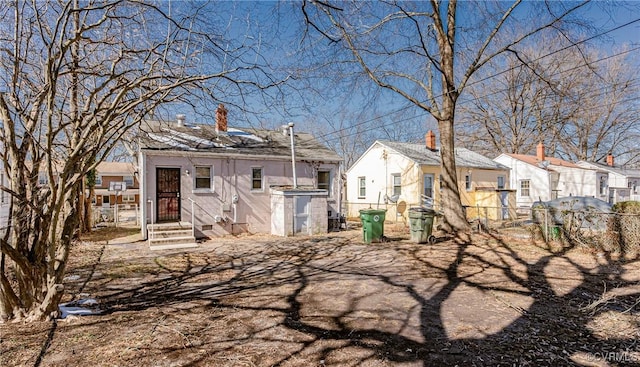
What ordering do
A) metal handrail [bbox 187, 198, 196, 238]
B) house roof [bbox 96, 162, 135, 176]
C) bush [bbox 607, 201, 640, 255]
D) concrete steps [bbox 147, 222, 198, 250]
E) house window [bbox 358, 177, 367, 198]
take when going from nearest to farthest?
bush [bbox 607, 201, 640, 255]
concrete steps [bbox 147, 222, 198, 250]
metal handrail [bbox 187, 198, 196, 238]
house window [bbox 358, 177, 367, 198]
house roof [bbox 96, 162, 135, 176]

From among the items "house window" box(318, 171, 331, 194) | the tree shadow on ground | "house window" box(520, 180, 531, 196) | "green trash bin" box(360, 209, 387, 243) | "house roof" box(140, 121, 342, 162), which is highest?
"house roof" box(140, 121, 342, 162)

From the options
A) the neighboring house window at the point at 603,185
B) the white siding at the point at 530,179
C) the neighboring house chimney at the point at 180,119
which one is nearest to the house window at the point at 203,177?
the neighboring house chimney at the point at 180,119

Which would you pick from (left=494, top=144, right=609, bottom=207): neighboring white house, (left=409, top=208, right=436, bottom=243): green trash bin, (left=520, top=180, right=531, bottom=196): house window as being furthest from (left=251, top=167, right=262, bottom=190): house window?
(left=520, top=180, right=531, bottom=196): house window

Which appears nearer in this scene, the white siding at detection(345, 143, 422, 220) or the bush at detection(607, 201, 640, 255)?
the bush at detection(607, 201, 640, 255)

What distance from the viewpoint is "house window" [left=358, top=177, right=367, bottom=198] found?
21125 mm

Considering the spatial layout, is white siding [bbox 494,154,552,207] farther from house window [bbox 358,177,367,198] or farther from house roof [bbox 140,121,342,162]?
house roof [bbox 140,121,342,162]

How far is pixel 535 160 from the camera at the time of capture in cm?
2573

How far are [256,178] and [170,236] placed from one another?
4.12m

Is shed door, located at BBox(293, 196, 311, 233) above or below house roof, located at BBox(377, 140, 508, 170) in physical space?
below

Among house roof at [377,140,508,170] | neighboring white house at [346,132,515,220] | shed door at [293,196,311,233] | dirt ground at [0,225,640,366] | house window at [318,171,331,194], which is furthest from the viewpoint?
house roof at [377,140,508,170]

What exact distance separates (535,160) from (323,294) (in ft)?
85.0

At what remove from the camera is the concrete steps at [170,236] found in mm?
10938

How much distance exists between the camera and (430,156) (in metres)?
20.0

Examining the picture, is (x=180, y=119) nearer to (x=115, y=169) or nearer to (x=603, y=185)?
(x=115, y=169)
